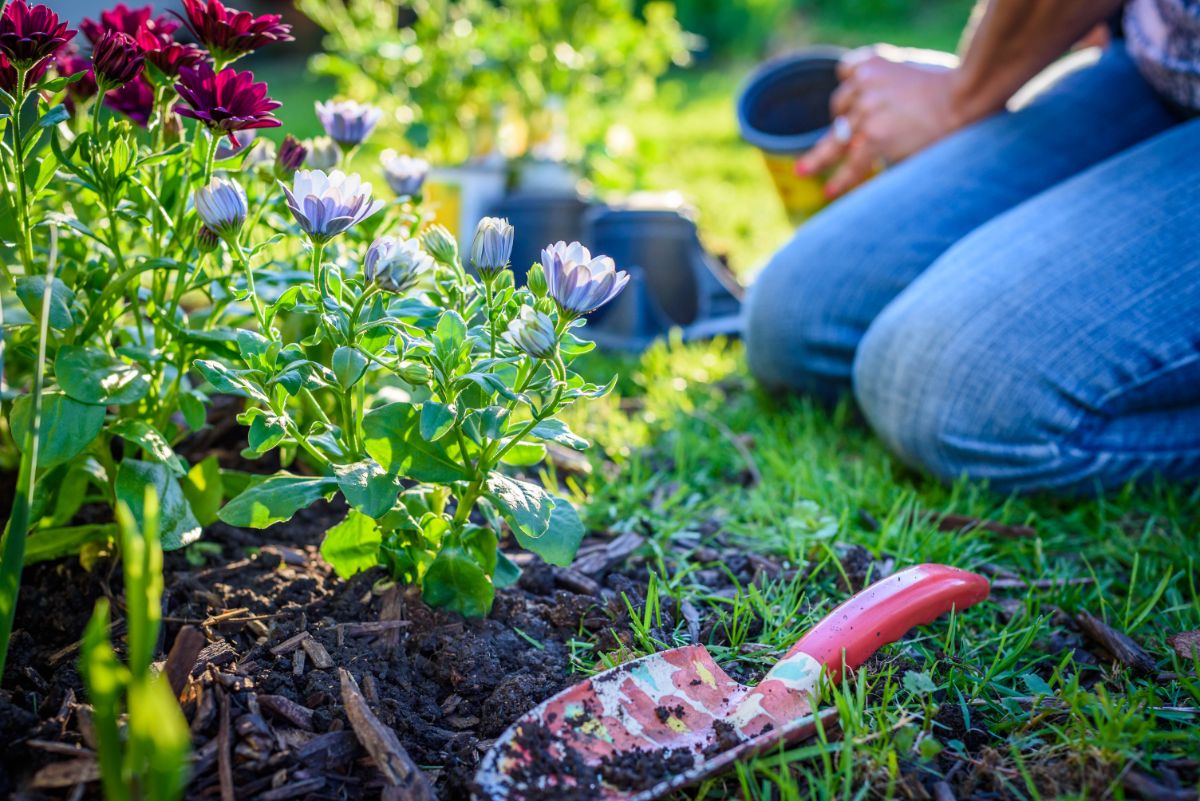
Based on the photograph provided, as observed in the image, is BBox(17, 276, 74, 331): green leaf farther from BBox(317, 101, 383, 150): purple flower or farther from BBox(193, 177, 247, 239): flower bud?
BBox(317, 101, 383, 150): purple flower

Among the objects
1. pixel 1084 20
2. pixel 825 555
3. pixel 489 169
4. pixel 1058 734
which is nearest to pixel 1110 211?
pixel 1084 20

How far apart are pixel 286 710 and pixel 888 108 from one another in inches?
71.2

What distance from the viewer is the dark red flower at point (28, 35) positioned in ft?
2.89

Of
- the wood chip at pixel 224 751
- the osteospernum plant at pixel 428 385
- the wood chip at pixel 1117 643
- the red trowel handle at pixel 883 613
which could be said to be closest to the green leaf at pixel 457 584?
the osteospernum plant at pixel 428 385

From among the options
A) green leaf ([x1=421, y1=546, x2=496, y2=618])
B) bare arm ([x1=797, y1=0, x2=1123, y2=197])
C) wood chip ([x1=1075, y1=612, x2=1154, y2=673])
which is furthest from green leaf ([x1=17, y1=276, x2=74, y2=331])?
bare arm ([x1=797, y1=0, x2=1123, y2=197])

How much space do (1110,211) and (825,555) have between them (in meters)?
0.74

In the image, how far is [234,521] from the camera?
0.95 meters

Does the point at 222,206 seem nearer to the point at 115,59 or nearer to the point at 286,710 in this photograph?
the point at 115,59

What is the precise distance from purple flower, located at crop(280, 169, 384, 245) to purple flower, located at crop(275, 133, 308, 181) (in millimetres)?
248

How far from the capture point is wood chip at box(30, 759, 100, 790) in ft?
2.73

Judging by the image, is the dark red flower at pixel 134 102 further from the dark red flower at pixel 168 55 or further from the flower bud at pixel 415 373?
the flower bud at pixel 415 373

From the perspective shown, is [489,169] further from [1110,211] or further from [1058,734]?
[1058,734]

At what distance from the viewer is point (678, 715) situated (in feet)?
3.19

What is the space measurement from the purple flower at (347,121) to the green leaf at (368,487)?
1.44ft
